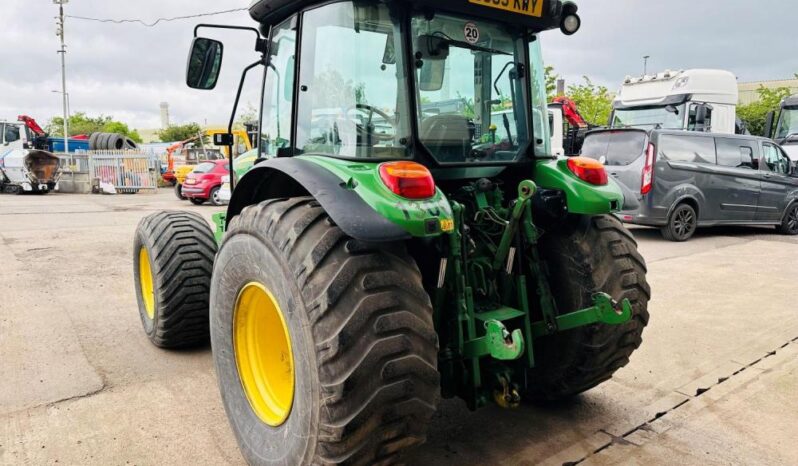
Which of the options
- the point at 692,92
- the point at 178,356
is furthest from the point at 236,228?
the point at 692,92

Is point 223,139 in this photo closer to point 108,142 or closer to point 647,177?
point 647,177

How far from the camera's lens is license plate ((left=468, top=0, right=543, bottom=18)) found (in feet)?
8.98

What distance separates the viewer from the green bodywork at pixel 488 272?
2.23 m

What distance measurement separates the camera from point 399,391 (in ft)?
6.64

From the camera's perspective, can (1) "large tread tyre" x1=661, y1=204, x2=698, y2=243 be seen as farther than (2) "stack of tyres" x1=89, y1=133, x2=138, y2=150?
No

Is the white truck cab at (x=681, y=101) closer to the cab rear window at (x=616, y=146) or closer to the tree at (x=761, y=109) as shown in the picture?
the cab rear window at (x=616, y=146)

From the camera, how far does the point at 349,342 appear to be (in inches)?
78.7

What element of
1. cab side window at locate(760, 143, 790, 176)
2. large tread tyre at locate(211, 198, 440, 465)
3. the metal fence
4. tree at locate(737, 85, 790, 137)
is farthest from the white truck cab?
tree at locate(737, 85, 790, 137)

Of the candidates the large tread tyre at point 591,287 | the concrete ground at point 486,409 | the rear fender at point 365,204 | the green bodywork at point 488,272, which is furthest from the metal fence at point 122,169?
the large tread tyre at point 591,287

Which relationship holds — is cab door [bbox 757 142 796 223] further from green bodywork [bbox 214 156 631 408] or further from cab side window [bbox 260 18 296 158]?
cab side window [bbox 260 18 296 158]

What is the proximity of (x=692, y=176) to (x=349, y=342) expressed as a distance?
938cm

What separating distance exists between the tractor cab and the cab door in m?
9.42

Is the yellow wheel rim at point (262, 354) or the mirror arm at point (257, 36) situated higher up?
the mirror arm at point (257, 36)

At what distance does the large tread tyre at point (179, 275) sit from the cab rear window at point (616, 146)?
7.63 metres
